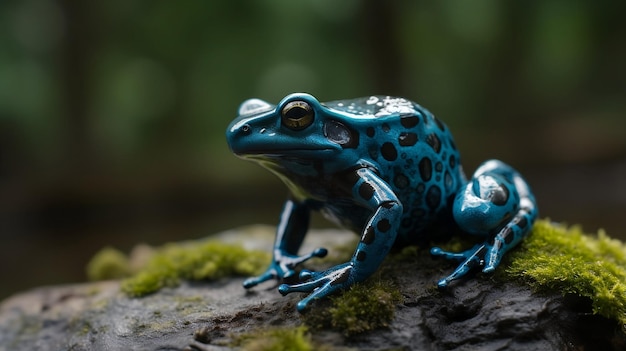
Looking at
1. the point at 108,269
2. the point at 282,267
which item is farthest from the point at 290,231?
the point at 108,269

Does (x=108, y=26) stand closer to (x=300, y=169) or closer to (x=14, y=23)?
(x=14, y=23)

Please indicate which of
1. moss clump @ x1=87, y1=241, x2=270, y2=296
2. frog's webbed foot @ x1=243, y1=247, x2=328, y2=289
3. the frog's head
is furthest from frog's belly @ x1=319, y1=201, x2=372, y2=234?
moss clump @ x1=87, y1=241, x2=270, y2=296

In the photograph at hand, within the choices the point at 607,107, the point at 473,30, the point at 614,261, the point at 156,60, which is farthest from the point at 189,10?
the point at 614,261

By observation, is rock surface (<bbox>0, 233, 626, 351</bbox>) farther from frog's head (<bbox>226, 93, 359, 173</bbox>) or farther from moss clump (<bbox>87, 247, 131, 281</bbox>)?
moss clump (<bbox>87, 247, 131, 281</bbox>)

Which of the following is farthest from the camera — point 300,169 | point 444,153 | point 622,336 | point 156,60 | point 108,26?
point 156,60

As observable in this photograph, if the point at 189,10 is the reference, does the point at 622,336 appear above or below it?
below

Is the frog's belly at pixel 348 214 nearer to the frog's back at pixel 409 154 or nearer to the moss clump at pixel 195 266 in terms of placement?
the frog's back at pixel 409 154

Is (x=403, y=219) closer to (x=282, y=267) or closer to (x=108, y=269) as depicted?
(x=282, y=267)

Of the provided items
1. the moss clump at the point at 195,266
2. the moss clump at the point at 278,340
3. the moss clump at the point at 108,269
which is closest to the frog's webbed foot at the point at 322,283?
the moss clump at the point at 278,340
